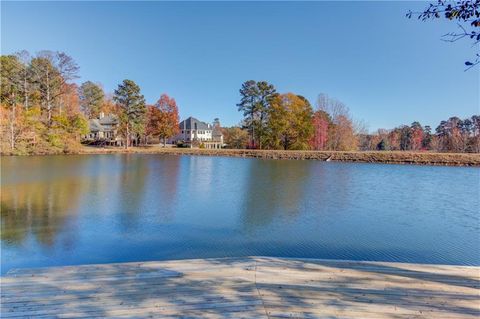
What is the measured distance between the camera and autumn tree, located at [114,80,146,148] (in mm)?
37969

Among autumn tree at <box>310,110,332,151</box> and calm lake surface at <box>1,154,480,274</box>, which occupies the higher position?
autumn tree at <box>310,110,332,151</box>

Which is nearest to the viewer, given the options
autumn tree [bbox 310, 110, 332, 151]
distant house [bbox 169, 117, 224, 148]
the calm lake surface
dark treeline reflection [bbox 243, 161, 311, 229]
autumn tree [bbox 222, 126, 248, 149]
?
the calm lake surface

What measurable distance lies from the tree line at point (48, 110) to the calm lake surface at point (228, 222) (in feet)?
56.8

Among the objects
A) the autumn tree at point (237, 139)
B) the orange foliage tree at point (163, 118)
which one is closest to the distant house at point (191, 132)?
the autumn tree at point (237, 139)

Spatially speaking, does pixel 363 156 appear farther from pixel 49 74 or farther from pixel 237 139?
pixel 49 74

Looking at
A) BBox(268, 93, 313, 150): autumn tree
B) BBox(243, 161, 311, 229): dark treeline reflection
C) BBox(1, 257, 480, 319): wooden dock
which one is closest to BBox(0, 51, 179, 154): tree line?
BBox(268, 93, 313, 150): autumn tree

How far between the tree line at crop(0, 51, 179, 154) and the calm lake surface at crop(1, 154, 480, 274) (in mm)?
17323

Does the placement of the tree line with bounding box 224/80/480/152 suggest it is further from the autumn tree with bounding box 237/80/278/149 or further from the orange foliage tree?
the orange foliage tree

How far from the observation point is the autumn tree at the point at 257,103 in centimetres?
3812

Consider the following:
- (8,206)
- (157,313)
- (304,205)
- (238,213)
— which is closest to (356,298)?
(157,313)

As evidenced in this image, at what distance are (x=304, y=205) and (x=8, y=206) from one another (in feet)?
30.6

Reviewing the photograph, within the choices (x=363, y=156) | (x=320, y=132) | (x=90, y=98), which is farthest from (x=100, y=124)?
(x=363, y=156)

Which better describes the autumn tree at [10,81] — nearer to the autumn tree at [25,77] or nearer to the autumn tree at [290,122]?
the autumn tree at [25,77]

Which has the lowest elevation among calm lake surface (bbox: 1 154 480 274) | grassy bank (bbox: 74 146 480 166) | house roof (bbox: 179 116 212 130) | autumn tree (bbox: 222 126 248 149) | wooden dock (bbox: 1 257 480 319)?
calm lake surface (bbox: 1 154 480 274)
